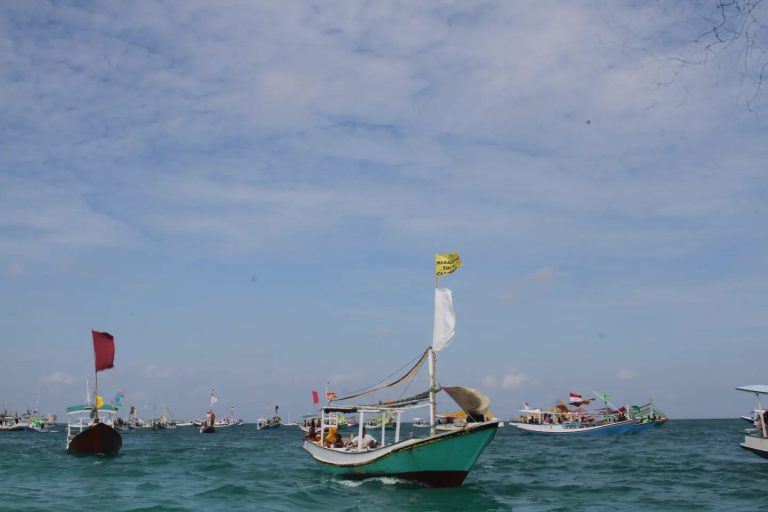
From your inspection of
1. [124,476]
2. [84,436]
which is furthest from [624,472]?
[84,436]

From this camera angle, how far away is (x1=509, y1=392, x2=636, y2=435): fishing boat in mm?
80062

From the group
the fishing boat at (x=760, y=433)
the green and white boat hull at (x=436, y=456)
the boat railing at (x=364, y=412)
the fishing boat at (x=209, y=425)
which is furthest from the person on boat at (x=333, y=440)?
the fishing boat at (x=209, y=425)

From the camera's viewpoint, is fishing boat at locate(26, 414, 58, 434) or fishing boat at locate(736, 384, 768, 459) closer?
fishing boat at locate(736, 384, 768, 459)

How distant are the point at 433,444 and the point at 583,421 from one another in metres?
67.5

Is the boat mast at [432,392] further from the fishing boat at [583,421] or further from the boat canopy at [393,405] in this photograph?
the fishing boat at [583,421]

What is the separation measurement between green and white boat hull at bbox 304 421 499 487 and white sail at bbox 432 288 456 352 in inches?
141

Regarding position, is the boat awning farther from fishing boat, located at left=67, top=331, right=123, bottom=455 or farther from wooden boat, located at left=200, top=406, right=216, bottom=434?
wooden boat, located at left=200, top=406, right=216, bottom=434

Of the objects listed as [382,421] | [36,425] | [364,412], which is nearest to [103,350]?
[364,412]

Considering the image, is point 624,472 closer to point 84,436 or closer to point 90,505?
point 90,505

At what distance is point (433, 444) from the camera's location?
25531mm

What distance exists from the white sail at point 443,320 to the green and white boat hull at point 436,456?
11.8ft

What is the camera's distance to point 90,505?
24.1 metres

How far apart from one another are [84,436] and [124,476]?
1044 centimetres

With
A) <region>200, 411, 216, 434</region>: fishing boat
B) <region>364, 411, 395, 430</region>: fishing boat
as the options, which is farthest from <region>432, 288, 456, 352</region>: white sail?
<region>200, 411, 216, 434</region>: fishing boat
